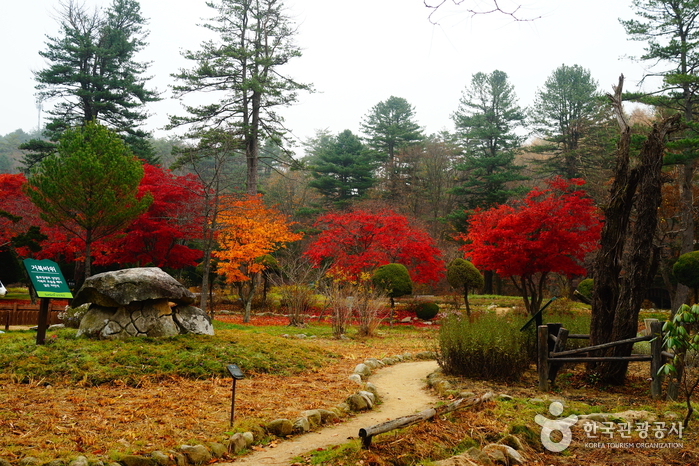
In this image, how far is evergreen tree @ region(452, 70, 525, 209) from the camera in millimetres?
26734

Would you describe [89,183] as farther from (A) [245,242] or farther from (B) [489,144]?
(B) [489,144]

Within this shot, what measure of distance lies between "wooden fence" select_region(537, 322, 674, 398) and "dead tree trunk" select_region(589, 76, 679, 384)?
46cm

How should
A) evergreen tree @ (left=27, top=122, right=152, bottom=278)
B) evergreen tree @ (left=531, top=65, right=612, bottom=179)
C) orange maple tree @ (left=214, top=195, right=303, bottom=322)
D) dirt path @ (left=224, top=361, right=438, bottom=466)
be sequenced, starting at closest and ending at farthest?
1. dirt path @ (left=224, top=361, right=438, bottom=466)
2. evergreen tree @ (left=27, top=122, right=152, bottom=278)
3. orange maple tree @ (left=214, top=195, right=303, bottom=322)
4. evergreen tree @ (left=531, top=65, right=612, bottom=179)

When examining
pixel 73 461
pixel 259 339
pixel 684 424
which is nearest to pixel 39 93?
pixel 259 339

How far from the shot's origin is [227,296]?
69.2 feet

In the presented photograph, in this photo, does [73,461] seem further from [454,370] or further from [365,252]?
[365,252]

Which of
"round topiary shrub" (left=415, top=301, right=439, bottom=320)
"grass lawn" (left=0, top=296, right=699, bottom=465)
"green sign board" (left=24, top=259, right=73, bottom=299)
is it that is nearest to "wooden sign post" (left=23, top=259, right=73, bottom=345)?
"green sign board" (left=24, top=259, right=73, bottom=299)

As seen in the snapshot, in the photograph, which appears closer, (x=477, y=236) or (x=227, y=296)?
(x=477, y=236)

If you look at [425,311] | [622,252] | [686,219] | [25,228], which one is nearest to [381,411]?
[622,252]

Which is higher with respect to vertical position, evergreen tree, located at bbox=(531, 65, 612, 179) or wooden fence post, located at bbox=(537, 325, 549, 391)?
evergreen tree, located at bbox=(531, 65, 612, 179)

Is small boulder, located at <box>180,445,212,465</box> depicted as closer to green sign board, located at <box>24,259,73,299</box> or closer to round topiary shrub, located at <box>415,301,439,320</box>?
green sign board, located at <box>24,259,73,299</box>

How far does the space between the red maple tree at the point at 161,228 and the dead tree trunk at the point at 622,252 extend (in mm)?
13088

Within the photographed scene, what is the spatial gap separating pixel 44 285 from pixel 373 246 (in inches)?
491

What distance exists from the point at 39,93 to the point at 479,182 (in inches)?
944
